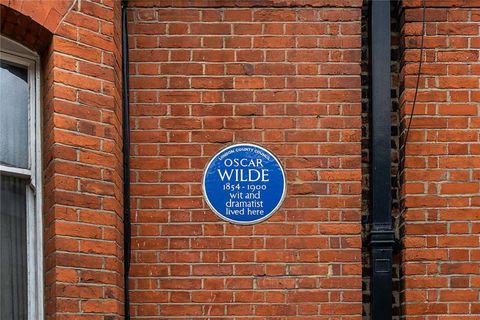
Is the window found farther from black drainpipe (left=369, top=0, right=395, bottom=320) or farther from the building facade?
black drainpipe (left=369, top=0, right=395, bottom=320)

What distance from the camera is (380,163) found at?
16.2 ft

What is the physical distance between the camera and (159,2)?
16.3 feet

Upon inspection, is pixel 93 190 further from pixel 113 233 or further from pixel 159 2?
pixel 159 2

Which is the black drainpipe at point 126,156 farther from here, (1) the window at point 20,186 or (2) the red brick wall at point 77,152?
(1) the window at point 20,186

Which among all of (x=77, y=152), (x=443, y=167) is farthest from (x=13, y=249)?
(x=443, y=167)

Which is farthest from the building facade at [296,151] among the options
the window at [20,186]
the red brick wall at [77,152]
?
the window at [20,186]

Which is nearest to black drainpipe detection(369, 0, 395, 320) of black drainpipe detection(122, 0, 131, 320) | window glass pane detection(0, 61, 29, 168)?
black drainpipe detection(122, 0, 131, 320)

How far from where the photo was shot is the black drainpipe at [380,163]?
190 inches

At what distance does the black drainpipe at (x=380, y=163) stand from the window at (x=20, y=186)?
1.83 m

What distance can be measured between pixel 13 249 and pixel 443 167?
2379 millimetres

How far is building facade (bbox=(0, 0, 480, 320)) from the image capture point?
190 inches

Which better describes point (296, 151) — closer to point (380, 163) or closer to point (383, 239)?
point (380, 163)

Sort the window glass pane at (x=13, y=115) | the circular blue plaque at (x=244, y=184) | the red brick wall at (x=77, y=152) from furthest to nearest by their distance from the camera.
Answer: the circular blue plaque at (x=244, y=184) < the window glass pane at (x=13, y=115) < the red brick wall at (x=77, y=152)

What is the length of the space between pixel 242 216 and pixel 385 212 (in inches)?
32.0
